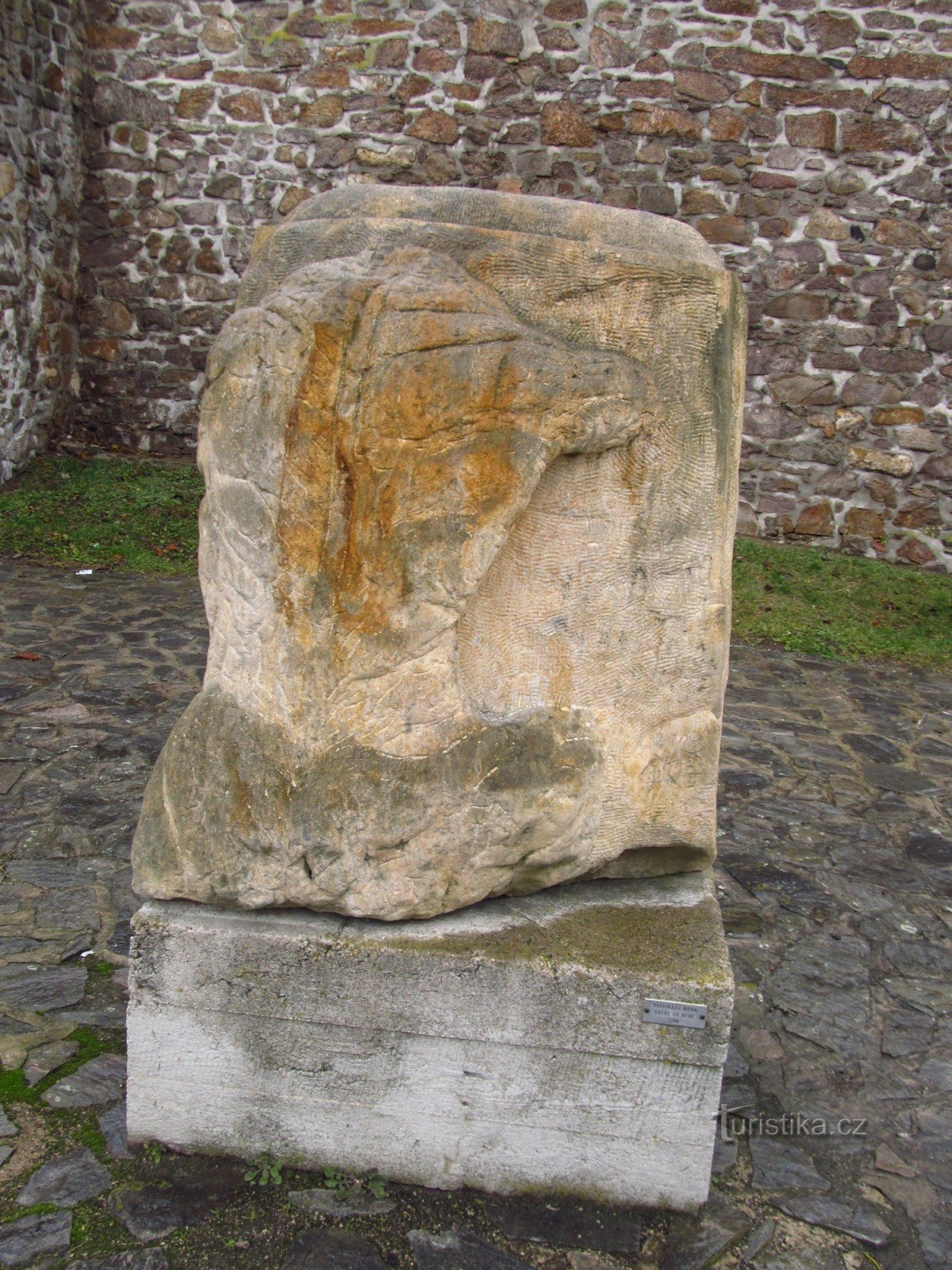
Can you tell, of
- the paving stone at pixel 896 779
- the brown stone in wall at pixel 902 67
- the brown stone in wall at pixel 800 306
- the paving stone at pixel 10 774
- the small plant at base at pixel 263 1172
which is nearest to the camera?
the small plant at base at pixel 263 1172

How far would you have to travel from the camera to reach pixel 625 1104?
228 cm

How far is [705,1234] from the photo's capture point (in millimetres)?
2277

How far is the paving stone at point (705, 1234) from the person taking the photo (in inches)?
87.0

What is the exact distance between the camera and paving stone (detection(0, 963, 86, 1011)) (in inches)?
112

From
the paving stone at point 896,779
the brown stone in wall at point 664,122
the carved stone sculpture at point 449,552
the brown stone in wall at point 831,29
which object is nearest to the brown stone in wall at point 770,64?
the brown stone in wall at point 831,29

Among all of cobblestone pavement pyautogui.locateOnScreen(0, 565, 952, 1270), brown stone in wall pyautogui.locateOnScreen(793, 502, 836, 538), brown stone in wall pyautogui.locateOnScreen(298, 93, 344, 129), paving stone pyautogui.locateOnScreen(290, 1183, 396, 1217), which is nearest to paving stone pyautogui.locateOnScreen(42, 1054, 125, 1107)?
cobblestone pavement pyautogui.locateOnScreen(0, 565, 952, 1270)

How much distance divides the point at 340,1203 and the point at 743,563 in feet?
19.3

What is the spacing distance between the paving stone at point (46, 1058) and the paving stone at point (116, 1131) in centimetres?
20

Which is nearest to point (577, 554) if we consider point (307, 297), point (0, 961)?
point (307, 297)

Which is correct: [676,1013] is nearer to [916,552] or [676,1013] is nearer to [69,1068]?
[69,1068]

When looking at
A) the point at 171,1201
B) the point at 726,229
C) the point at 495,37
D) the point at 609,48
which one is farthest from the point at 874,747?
the point at 495,37

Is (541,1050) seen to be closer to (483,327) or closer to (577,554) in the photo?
(577,554)

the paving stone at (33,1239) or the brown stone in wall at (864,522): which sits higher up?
the paving stone at (33,1239)

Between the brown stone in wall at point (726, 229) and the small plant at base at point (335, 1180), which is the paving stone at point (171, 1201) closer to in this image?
the small plant at base at point (335, 1180)
